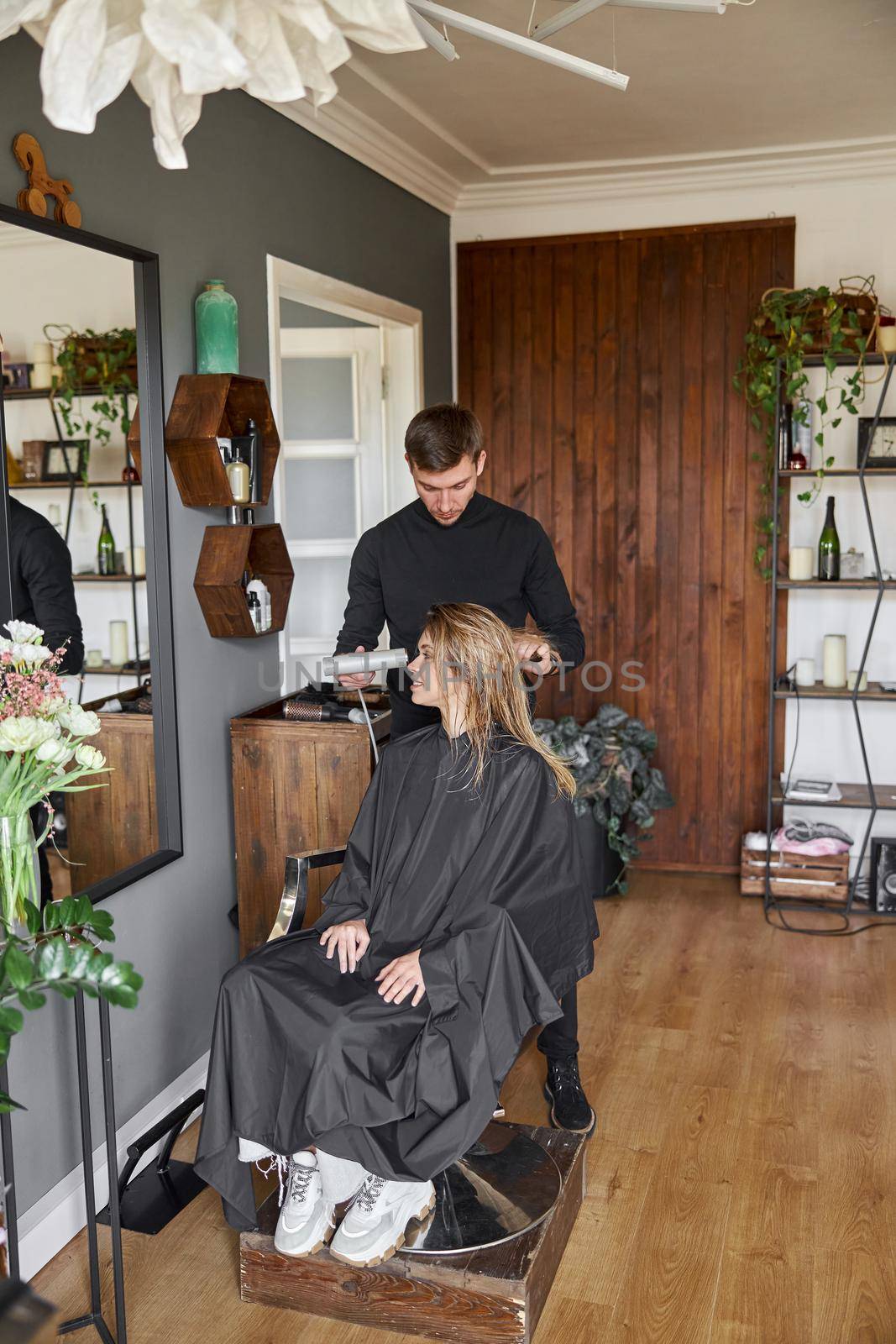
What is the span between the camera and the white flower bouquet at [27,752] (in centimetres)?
177

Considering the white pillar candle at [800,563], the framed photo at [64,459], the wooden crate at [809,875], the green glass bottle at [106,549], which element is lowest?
the wooden crate at [809,875]

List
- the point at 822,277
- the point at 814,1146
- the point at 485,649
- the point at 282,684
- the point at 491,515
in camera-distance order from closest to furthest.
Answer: the point at 485,649 → the point at 814,1146 → the point at 491,515 → the point at 282,684 → the point at 822,277

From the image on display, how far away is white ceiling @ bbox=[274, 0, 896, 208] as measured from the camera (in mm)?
3068

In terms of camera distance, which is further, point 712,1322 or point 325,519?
point 325,519

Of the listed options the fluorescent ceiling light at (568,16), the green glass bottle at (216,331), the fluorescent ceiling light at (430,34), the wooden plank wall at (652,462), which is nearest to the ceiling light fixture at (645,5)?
the fluorescent ceiling light at (568,16)

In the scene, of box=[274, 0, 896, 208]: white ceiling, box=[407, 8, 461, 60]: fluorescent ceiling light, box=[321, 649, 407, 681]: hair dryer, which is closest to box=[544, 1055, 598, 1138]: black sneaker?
box=[321, 649, 407, 681]: hair dryer

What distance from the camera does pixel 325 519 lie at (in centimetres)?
432

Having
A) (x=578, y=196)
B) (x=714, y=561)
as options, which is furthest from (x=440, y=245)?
(x=714, y=561)

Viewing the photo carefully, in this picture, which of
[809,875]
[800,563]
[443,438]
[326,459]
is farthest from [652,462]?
[443,438]

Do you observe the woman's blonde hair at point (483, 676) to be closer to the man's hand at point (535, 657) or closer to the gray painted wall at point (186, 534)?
the man's hand at point (535, 657)

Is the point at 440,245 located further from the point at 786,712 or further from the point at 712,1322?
the point at 712,1322

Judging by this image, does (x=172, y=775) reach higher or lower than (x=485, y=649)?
lower

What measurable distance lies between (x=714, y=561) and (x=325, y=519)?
5.00ft

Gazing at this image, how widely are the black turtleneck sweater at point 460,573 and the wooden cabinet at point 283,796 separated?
24 cm
